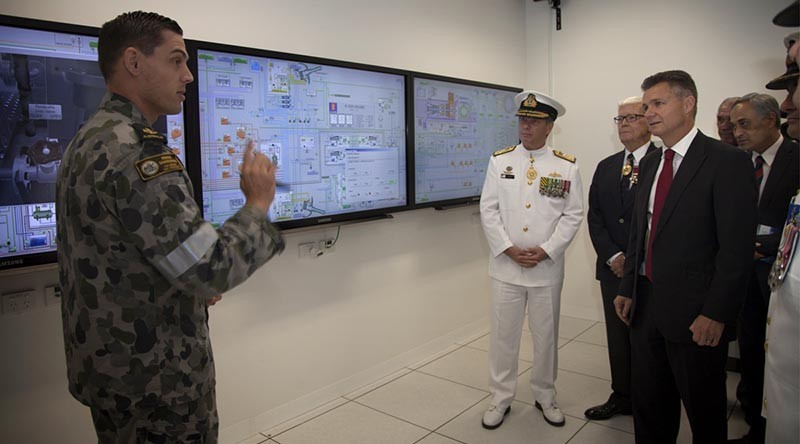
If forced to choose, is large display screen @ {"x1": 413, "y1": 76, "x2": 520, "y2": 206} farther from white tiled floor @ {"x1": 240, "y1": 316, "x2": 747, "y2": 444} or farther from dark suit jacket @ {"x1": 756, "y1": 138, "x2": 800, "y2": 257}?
dark suit jacket @ {"x1": 756, "y1": 138, "x2": 800, "y2": 257}

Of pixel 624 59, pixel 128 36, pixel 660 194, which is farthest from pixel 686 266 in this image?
pixel 624 59

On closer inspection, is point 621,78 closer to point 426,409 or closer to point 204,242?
point 426,409

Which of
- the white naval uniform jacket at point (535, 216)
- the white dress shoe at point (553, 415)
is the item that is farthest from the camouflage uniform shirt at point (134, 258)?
the white dress shoe at point (553, 415)

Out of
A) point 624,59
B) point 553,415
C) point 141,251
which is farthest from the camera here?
point 624,59

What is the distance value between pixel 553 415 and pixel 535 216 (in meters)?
1.14

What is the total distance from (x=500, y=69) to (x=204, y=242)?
396 centimetres

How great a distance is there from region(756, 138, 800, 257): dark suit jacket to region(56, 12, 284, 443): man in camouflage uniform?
2519 mm

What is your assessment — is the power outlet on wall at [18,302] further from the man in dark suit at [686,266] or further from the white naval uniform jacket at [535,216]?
the man in dark suit at [686,266]

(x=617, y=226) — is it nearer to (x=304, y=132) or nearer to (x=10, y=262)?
(x=304, y=132)

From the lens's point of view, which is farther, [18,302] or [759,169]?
[759,169]

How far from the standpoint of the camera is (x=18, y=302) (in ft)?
6.52

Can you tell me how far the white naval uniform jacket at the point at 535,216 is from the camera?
9.67 ft

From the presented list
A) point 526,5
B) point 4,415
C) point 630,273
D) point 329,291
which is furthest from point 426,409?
point 526,5

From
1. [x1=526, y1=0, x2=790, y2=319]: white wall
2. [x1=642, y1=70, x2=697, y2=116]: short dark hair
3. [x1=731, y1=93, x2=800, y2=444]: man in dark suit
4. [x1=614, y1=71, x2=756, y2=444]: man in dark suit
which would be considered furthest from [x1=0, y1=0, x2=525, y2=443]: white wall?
[x1=731, y1=93, x2=800, y2=444]: man in dark suit
